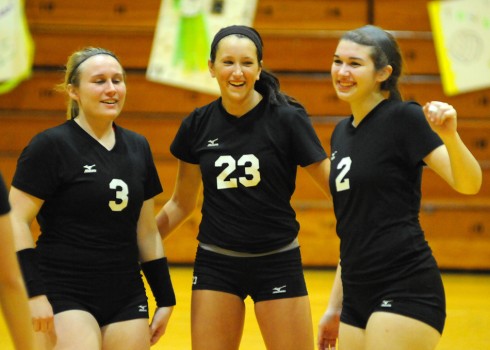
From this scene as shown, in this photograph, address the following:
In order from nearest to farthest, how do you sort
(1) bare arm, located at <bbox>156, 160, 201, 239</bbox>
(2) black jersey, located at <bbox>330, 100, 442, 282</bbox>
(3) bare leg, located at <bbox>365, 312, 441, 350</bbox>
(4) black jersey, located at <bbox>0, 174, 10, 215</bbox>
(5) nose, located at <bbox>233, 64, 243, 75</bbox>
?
(4) black jersey, located at <bbox>0, 174, 10, 215</bbox> → (3) bare leg, located at <bbox>365, 312, 441, 350</bbox> → (2) black jersey, located at <bbox>330, 100, 442, 282</bbox> → (5) nose, located at <bbox>233, 64, 243, 75</bbox> → (1) bare arm, located at <bbox>156, 160, 201, 239</bbox>

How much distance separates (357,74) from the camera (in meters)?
2.97

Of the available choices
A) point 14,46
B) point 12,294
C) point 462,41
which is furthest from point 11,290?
point 462,41

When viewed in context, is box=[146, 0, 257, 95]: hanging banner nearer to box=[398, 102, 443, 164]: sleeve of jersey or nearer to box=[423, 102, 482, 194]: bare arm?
box=[398, 102, 443, 164]: sleeve of jersey

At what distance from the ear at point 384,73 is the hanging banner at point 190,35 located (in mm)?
4338

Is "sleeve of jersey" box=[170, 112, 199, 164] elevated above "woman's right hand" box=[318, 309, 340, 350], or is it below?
above

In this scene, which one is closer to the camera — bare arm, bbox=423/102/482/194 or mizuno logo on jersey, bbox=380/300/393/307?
bare arm, bbox=423/102/482/194

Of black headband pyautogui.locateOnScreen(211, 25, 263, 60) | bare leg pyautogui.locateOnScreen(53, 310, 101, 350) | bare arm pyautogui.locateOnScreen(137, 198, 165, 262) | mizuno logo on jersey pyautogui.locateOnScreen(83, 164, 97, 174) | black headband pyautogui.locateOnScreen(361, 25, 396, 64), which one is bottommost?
bare leg pyautogui.locateOnScreen(53, 310, 101, 350)

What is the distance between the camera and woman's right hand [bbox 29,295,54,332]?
9.91ft

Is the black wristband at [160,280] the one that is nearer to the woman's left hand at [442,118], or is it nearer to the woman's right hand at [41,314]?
the woman's right hand at [41,314]

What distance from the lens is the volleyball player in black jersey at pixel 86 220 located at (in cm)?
313

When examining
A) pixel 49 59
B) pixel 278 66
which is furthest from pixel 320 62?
pixel 49 59

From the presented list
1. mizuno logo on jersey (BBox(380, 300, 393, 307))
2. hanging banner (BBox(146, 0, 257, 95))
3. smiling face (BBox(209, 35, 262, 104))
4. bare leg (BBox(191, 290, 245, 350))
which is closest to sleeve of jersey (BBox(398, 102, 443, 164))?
mizuno logo on jersey (BBox(380, 300, 393, 307))

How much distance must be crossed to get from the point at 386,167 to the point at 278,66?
4.72 m

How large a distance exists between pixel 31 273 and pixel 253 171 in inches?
38.7
